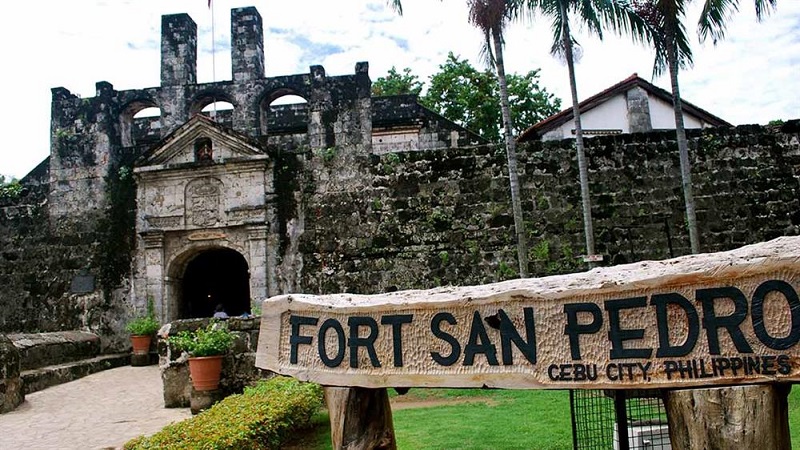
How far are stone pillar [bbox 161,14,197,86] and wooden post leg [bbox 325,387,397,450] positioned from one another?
1065 cm

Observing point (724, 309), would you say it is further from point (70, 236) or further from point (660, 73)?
point (70, 236)

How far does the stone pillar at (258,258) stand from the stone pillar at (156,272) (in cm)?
173

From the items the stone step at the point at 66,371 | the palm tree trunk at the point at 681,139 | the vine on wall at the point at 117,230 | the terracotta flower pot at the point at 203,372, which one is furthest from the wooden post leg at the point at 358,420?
the vine on wall at the point at 117,230

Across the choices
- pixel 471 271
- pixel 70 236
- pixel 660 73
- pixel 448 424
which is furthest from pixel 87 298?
pixel 660 73

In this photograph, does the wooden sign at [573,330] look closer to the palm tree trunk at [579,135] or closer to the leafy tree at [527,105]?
the palm tree trunk at [579,135]

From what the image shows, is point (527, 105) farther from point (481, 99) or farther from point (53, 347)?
point (53, 347)

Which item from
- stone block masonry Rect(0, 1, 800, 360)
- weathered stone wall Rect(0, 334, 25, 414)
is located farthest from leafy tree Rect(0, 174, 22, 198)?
weathered stone wall Rect(0, 334, 25, 414)

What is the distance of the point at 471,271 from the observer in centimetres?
1074

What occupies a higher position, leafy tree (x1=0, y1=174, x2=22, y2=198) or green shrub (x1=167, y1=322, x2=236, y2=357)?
leafy tree (x1=0, y1=174, x2=22, y2=198)

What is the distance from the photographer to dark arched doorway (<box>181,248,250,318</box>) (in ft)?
46.3

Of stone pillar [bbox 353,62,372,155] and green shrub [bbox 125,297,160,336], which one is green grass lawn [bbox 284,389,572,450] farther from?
green shrub [bbox 125,297,160,336]

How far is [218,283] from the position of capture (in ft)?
50.9

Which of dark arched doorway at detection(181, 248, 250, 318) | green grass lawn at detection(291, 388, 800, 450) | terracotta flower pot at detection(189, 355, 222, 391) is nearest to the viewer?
green grass lawn at detection(291, 388, 800, 450)

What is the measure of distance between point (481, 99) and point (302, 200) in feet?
46.1
